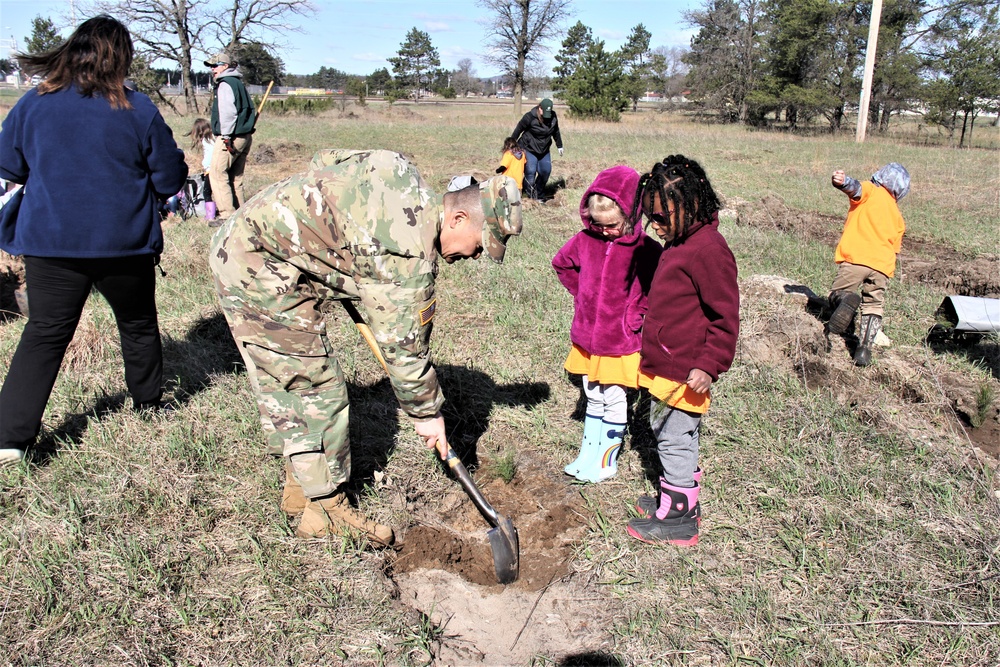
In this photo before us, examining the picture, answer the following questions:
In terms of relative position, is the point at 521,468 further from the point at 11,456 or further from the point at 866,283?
the point at 866,283

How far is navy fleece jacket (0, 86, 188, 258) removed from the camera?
2822 mm

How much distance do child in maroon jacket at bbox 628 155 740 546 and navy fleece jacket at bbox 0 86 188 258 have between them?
2.18 meters

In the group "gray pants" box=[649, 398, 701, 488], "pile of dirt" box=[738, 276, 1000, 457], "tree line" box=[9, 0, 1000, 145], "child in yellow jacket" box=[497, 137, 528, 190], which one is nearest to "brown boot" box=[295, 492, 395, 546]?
"gray pants" box=[649, 398, 701, 488]

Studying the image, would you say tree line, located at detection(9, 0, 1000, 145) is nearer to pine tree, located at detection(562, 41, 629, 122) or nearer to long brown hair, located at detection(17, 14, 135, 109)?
pine tree, located at detection(562, 41, 629, 122)

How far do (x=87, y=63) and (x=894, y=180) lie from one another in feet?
15.8

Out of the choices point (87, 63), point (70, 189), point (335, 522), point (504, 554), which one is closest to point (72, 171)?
point (70, 189)

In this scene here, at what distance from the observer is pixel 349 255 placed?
7.29ft

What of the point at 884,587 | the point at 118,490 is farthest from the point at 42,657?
the point at 884,587

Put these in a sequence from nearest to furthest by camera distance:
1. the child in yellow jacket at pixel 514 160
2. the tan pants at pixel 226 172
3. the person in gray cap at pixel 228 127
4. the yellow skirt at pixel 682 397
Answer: the yellow skirt at pixel 682 397, the person in gray cap at pixel 228 127, the tan pants at pixel 226 172, the child in yellow jacket at pixel 514 160

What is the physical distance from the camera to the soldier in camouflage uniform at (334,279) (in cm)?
212

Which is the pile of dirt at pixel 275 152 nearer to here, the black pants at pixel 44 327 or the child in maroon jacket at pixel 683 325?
the black pants at pixel 44 327

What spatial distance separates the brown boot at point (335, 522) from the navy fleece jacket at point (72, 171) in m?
1.38

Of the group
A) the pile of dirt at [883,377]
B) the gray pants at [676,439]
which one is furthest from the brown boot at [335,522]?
the pile of dirt at [883,377]

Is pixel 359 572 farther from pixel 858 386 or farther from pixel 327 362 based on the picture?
pixel 858 386
